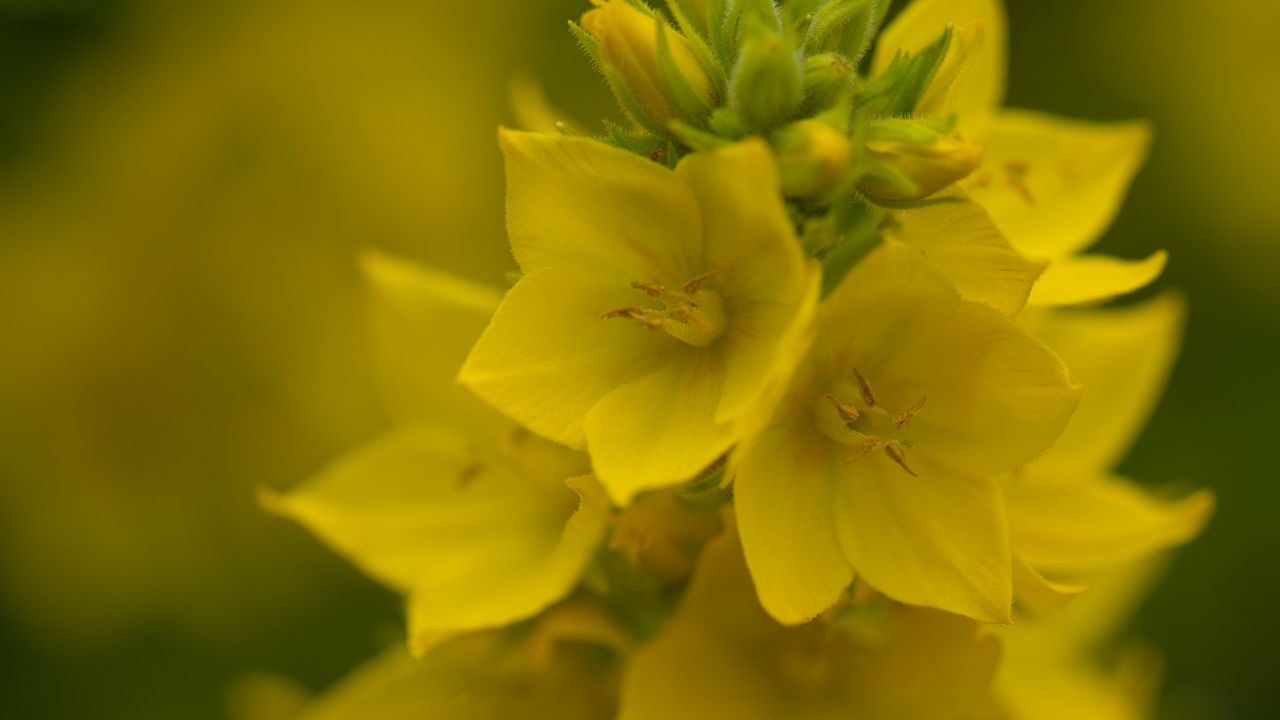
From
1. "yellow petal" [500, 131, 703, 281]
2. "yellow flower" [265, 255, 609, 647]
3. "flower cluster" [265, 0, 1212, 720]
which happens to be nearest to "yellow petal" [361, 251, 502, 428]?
"yellow flower" [265, 255, 609, 647]

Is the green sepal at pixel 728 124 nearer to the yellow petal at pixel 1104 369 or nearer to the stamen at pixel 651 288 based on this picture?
the stamen at pixel 651 288

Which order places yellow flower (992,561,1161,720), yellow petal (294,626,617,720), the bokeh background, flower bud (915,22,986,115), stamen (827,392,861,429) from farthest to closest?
the bokeh background < yellow flower (992,561,1161,720) < yellow petal (294,626,617,720) < flower bud (915,22,986,115) < stamen (827,392,861,429)

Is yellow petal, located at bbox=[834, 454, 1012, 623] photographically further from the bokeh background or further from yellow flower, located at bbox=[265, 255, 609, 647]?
the bokeh background

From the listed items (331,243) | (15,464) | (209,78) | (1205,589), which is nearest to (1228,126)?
(1205,589)

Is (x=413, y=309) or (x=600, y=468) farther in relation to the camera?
(x=413, y=309)

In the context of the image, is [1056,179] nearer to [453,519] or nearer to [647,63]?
[647,63]

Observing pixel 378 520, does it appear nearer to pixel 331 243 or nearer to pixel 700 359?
pixel 700 359
